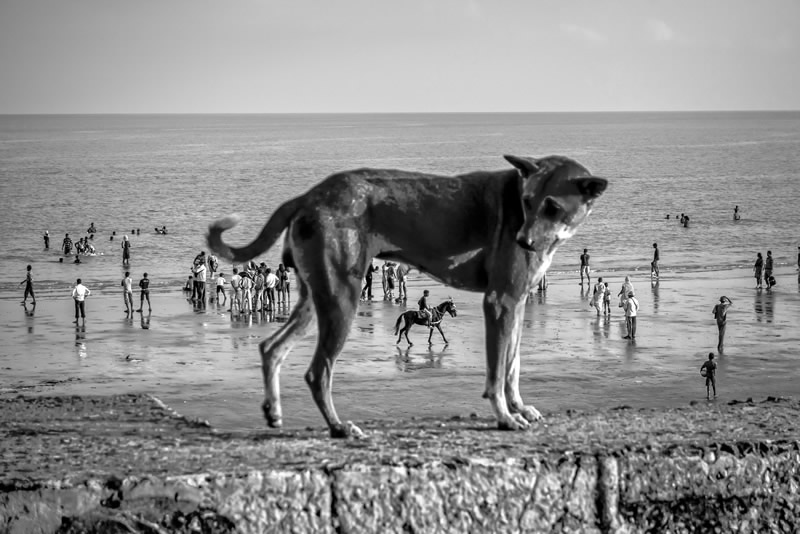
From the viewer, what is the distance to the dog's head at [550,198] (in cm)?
1202

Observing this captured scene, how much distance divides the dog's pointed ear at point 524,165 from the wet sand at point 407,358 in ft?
38.9

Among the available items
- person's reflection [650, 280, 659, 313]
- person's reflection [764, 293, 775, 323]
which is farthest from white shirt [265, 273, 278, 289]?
person's reflection [764, 293, 775, 323]

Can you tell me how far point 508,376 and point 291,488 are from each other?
324 cm

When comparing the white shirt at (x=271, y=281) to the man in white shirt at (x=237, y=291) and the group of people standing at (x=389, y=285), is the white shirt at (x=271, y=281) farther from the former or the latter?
the group of people standing at (x=389, y=285)

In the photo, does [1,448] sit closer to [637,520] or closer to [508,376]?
[508,376]

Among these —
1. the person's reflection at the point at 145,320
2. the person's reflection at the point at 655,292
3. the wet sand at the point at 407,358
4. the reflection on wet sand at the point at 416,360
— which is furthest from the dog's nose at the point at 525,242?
the person's reflection at the point at 655,292

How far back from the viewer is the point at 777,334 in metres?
36.1

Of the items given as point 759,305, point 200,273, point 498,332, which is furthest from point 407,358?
point 498,332

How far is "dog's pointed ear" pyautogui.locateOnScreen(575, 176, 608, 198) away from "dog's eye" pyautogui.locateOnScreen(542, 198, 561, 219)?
1.12 ft

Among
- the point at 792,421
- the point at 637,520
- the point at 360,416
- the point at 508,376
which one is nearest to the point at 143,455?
the point at 508,376

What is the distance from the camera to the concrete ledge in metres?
10.6

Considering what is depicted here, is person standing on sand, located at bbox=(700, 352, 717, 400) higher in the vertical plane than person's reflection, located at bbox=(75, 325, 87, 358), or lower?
higher

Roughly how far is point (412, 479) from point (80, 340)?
26219 millimetres

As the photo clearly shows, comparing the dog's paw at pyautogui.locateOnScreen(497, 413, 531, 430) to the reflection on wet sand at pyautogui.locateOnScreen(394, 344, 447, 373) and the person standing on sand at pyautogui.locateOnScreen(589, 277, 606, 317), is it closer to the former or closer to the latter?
the reflection on wet sand at pyautogui.locateOnScreen(394, 344, 447, 373)
